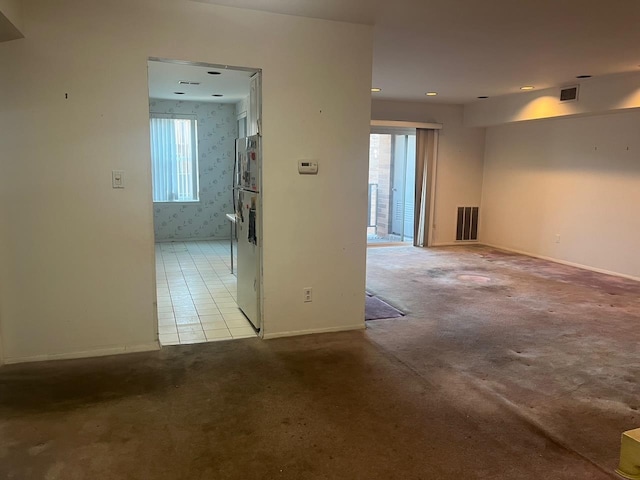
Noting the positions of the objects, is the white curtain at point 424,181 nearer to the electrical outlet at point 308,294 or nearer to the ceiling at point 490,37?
the ceiling at point 490,37

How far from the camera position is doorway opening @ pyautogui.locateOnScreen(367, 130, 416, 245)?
8.37 meters

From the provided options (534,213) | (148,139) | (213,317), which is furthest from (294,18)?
(534,213)

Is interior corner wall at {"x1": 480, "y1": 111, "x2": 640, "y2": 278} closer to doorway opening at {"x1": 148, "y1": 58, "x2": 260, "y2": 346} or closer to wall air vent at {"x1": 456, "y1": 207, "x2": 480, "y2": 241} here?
wall air vent at {"x1": 456, "y1": 207, "x2": 480, "y2": 241}

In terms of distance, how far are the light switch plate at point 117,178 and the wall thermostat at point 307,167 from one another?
1252 millimetres

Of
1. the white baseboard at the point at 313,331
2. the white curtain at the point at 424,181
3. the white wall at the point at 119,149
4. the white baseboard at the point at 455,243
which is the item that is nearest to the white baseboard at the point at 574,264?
the white baseboard at the point at 455,243

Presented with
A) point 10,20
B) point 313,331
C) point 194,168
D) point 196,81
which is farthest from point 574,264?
point 10,20

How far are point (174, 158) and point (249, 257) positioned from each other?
16.3 ft

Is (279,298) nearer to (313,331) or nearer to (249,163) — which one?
(313,331)

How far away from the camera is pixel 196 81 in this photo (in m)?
6.02

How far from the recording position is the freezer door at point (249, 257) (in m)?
3.74

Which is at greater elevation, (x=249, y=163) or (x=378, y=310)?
(x=249, y=163)

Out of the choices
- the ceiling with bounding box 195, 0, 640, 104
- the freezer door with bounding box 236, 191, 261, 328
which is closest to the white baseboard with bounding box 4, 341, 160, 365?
the freezer door with bounding box 236, 191, 261, 328

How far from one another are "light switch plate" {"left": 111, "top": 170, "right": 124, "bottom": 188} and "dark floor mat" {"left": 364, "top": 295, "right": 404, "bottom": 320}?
2290mm

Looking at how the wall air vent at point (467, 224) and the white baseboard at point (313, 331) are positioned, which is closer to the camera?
the white baseboard at point (313, 331)
